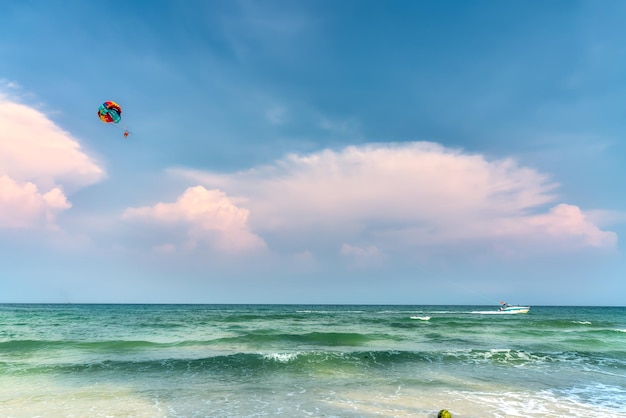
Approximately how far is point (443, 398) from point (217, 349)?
1481cm

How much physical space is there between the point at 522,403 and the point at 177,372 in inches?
526

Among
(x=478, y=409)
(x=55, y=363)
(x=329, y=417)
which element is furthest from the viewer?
(x=55, y=363)

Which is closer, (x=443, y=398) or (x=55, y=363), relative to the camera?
(x=443, y=398)

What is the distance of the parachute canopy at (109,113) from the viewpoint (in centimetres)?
2214

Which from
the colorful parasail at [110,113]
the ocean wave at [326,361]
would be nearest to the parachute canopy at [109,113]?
the colorful parasail at [110,113]

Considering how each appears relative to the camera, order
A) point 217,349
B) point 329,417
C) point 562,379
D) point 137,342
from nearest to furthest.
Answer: point 329,417 < point 562,379 < point 217,349 < point 137,342

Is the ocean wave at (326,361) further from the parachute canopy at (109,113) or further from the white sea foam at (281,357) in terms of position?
the parachute canopy at (109,113)

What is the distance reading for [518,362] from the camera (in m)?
20.3

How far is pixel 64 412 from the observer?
1177 centimetres

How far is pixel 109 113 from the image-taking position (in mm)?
22422

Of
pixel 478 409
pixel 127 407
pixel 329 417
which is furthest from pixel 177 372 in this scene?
pixel 478 409

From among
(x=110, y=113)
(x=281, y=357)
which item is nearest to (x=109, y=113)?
(x=110, y=113)

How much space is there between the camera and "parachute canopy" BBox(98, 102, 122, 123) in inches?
872

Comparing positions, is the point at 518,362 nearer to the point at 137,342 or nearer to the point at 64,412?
the point at 64,412
